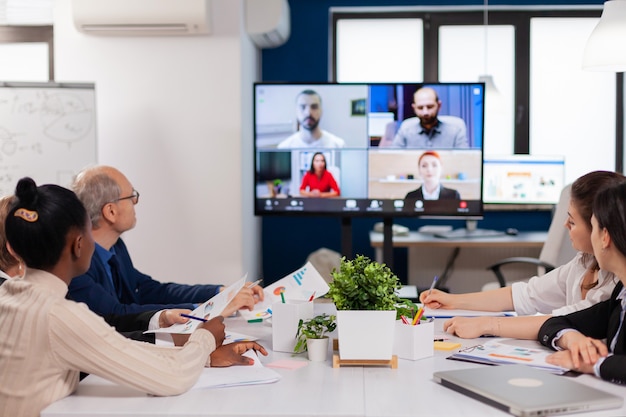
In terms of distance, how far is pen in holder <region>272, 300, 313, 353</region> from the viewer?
2041 millimetres

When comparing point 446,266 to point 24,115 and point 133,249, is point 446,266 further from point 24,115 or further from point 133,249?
point 24,115

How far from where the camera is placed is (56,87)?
4.38 m

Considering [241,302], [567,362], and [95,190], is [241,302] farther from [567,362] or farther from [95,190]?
[567,362]

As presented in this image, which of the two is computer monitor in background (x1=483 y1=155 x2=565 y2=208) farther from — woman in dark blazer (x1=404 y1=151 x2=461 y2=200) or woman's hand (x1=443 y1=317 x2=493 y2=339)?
woman's hand (x1=443 y1=317 x2=493 y2=339)

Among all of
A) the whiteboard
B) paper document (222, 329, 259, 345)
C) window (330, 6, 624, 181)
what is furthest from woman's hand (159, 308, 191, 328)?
window (330, 6, 624, 181)

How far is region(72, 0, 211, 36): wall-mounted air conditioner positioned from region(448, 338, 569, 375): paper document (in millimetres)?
2870

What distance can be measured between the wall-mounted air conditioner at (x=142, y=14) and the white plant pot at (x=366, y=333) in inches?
115

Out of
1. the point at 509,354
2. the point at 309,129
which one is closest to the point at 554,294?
the point at 509,354

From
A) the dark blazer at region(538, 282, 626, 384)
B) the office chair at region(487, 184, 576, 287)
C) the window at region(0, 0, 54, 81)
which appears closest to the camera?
the dark blazer at region(538, 282, 626, 384)

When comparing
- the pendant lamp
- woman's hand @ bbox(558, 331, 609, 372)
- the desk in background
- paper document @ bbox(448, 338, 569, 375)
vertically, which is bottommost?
the desk in background

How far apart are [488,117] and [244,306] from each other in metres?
3.73

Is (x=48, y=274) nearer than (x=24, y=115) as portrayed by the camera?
Yes

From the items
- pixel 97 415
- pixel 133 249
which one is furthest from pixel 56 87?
pixel 97 415

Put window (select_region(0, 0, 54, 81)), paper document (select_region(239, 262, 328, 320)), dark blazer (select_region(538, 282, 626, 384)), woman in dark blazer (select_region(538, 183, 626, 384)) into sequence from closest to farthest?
woman in dark blazer (select_region(538, 183, 626, 384)) < dark blazer (select_region(538, 282, 626, 384)) < paper document (select_region(239, 262, 328, 320)) < window (select_region(0, 0, 54, 81))
